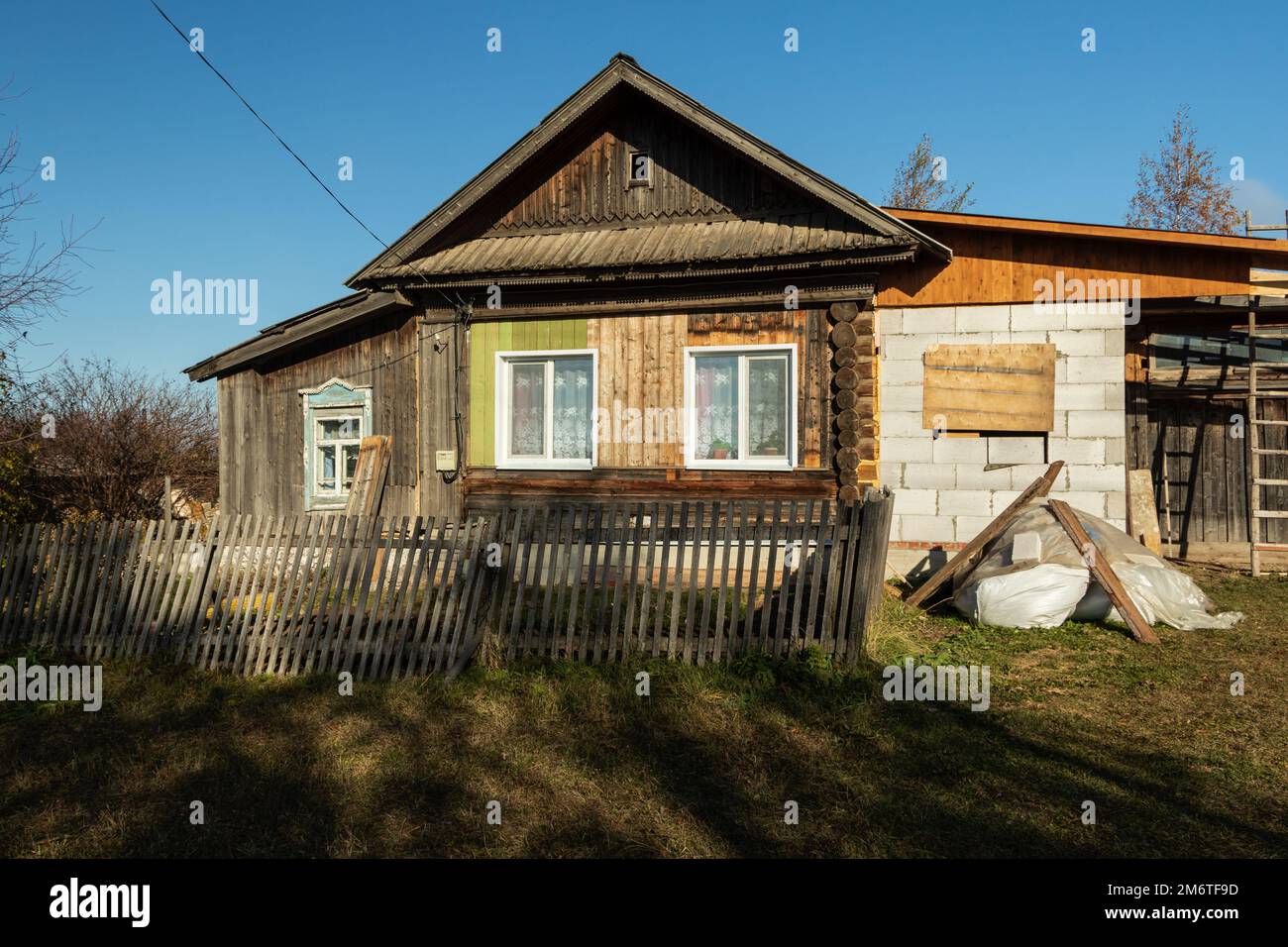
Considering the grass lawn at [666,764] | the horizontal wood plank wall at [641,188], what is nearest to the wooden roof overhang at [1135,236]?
the horizontal wood plank wall at [641,188]

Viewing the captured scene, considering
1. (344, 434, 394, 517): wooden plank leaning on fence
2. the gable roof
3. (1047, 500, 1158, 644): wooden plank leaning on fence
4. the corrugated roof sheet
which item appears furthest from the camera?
(344, 434, 394, 517): wooden plank leaning on fence

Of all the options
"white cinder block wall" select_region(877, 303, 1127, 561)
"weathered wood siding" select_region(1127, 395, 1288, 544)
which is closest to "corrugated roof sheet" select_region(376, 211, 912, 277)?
"white cinder block wall" select_region(877, 303, 1127, 561)

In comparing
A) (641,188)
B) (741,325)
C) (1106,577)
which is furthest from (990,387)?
(641,188)

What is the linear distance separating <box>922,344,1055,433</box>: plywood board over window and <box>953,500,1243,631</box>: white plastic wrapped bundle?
6.13 feet

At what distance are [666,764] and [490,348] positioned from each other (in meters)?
7.60

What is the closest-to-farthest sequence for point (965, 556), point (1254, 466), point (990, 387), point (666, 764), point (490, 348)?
point (666, 764) < point (965, 556) < point (990, 387) < point (490, 348) < point (1254, 466)

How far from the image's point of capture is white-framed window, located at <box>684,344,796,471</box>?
10.7 m

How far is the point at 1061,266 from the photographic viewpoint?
10.9m

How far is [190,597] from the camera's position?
7906mm

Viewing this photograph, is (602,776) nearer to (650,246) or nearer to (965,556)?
(965,556)

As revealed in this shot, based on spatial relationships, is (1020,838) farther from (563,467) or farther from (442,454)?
(442,454)

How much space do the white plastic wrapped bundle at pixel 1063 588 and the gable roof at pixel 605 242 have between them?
381 cm

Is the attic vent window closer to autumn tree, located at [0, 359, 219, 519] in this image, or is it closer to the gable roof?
the gable roof

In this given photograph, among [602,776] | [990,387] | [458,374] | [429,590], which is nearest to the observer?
[602,776]
